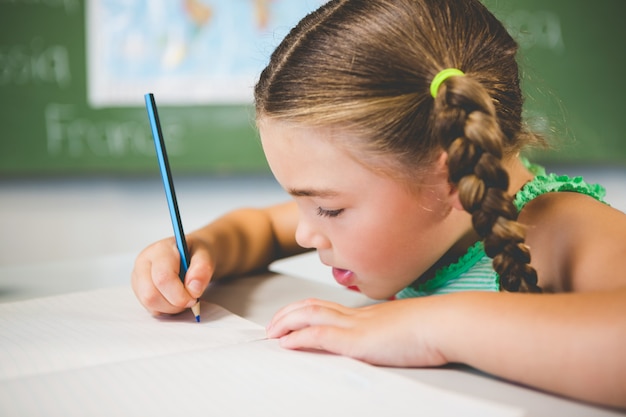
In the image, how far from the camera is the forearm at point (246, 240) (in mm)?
895

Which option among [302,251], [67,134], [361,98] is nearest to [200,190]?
[67,134]

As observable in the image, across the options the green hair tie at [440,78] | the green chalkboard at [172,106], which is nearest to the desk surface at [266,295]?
the green hair tie at [440,78]

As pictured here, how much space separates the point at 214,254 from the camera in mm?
864

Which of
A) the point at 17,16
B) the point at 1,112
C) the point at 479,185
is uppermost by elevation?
the point at 17,16

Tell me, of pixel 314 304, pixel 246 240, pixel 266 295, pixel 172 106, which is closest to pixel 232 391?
pixel 314 304

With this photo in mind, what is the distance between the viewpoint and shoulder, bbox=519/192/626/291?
22.2 inches

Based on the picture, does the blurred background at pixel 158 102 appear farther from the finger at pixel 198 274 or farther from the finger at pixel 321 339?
the finger at pixel 321 339

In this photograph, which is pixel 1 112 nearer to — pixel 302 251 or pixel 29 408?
pixel 302 251

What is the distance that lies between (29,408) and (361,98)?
405mm

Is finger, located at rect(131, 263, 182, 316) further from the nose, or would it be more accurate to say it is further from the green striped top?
the green striped top

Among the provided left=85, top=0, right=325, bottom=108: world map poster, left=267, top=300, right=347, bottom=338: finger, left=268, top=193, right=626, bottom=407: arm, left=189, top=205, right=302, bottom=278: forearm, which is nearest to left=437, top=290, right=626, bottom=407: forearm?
left=268, top=193, right=626, bottom=407: arm

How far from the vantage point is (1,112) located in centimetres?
186

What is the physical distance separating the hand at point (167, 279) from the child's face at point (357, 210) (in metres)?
0.13

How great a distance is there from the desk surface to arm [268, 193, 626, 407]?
12 millimetres
